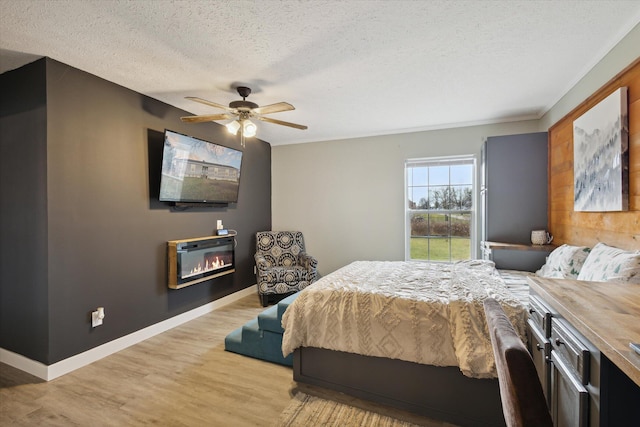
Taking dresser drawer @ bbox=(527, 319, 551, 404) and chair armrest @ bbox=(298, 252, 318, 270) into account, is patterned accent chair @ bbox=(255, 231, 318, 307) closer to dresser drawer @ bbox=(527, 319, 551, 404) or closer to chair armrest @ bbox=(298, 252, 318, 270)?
chair armrest @ bbox=(298, 252, 318, 270)

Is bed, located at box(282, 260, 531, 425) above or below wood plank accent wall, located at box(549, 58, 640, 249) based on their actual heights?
below

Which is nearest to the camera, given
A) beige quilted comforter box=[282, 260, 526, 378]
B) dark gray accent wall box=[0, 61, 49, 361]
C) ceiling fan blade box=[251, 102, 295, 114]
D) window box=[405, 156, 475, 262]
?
beige quilted comforter box=[282, 260, 526, 378]

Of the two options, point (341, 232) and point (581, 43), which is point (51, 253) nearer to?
point (341, 232)

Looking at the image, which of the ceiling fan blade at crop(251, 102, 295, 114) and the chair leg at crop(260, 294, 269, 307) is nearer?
the ceiling fan blade at crop(251, 102, 295, 114)

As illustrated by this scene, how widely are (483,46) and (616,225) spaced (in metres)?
1.63

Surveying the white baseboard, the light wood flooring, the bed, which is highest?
the bed

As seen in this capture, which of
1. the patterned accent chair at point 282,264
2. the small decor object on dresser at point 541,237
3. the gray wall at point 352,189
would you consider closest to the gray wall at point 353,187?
the gray wall at point 352,189

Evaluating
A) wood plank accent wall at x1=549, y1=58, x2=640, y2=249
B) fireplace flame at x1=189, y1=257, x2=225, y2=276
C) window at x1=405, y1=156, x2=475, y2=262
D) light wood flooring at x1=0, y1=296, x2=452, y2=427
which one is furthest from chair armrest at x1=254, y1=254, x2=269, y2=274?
wood plank accent wall at x1=549, y1=58, x2=640, y2=249

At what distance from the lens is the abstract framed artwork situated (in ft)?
6.41

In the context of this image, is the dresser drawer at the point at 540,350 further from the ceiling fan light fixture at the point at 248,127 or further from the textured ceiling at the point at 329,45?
the ceiling fan light fixture at the point at 248,127

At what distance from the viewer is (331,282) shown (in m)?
2.40

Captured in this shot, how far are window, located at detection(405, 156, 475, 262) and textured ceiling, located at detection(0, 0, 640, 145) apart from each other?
3.87 ft

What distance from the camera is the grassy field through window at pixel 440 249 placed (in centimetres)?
423

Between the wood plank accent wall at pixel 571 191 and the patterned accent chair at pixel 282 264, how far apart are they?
3019 millimetres
